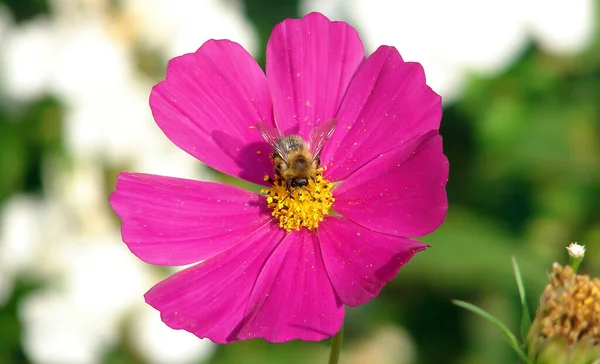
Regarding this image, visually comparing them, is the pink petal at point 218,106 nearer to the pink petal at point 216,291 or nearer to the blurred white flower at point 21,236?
the pink petal at point 216,291

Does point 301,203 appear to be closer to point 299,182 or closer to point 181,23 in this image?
point 299,182

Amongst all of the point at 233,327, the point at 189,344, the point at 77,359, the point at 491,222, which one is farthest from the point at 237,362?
the point at 233,327

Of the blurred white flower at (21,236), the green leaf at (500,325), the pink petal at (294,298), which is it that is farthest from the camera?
the blurred white flower at (21,236)

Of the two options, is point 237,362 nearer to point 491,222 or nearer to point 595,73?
point 491,222

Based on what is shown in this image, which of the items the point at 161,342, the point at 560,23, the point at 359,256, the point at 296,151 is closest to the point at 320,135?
the point at 296,151

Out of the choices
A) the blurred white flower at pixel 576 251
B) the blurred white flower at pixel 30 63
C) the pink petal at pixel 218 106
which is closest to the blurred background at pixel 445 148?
the blurred white flower at pixel 30 63

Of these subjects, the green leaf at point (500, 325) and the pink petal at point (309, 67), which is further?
the pink petal at point (309, 67)

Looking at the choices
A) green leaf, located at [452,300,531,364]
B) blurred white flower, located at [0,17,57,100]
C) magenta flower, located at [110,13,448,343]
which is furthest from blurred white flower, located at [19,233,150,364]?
green leaf, located at [452,300,531,364]
